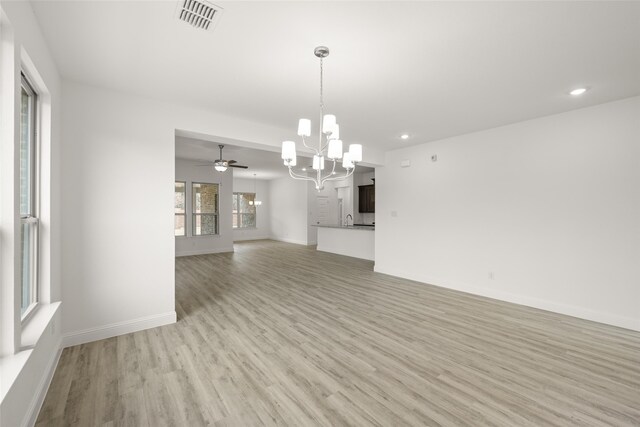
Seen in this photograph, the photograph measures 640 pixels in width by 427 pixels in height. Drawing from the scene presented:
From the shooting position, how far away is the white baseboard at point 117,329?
2.81 m

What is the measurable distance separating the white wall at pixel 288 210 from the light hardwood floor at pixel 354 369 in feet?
23.0

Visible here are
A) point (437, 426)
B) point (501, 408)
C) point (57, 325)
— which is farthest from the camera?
point (57, 325)

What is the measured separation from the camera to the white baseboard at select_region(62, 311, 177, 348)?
281 cm

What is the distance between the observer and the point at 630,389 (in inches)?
84.4

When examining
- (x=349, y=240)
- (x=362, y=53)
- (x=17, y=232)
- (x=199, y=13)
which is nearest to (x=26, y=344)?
(x=17, y=232)

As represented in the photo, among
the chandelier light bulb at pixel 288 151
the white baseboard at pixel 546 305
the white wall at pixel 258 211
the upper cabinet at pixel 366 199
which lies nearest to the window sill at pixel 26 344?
the chandelier light bulb at pixel 288 151

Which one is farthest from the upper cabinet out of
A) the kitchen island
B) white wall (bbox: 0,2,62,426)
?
white wall (bbox: 0,2,62,426)

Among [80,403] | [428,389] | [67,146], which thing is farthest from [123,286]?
[428,389]

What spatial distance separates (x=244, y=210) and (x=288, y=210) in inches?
80.7

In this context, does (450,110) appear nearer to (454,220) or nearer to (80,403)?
(454,220)

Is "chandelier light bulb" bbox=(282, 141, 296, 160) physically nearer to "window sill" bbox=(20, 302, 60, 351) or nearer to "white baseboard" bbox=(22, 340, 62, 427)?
"window sill" bbox=(20, 302, 60, 351)

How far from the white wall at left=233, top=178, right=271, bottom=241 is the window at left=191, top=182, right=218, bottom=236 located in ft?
9.52

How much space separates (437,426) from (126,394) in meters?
2.23

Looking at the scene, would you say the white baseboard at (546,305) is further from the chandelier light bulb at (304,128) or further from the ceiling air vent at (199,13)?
the ceiling air vent at (199,13)
